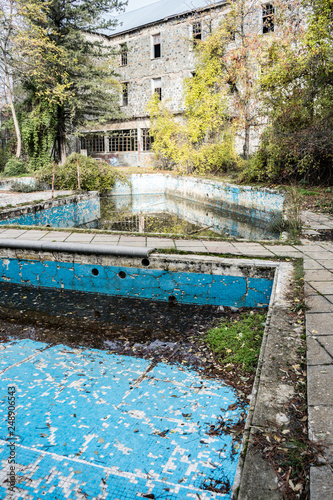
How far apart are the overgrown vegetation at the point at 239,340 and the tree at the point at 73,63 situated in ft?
51.6

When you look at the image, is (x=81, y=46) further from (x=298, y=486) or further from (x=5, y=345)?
(x=298, y=486)

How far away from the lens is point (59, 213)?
32.3ft

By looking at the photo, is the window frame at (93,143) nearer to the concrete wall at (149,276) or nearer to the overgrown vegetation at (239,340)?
the concrete wall at (149,276)

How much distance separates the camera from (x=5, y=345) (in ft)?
12.0

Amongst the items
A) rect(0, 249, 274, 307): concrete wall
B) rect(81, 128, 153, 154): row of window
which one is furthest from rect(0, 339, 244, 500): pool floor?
rect(81, 128, 153, 154): row of window

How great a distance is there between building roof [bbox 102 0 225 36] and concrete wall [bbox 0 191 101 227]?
1423 centimetres

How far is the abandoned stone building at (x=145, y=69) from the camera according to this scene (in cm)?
2208

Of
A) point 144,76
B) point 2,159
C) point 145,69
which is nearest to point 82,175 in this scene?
point 2,159

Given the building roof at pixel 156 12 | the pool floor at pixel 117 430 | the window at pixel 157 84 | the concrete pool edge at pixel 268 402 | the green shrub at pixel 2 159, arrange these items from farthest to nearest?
1. the window at pixel 157 84
2. the building roof at pixel 156 12
3. the green shrub at pixel 2 159
4. the pool floor at pixel 117 430
5. the concrete pool edge at pixel 268 402

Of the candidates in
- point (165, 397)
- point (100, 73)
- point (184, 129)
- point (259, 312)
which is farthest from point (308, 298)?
point (100, 73)

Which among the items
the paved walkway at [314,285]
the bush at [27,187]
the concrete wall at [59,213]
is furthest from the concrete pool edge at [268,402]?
the bush at [27,187]

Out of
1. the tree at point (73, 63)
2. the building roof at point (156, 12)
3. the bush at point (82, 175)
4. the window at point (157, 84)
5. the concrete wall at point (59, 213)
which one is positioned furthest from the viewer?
the window at point (157, 84)

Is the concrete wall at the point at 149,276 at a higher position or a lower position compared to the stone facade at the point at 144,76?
lower

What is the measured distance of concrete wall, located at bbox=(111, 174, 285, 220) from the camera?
1032cm
